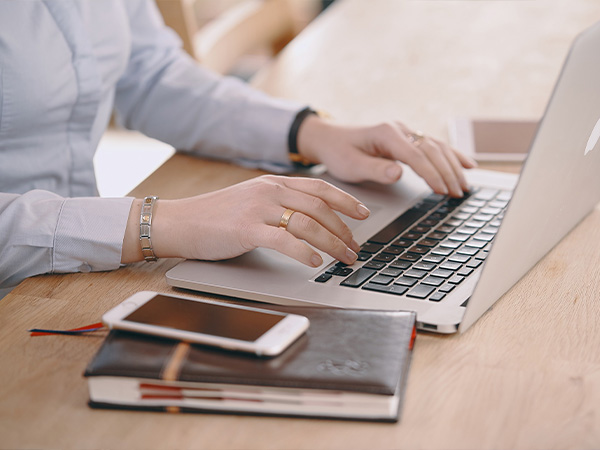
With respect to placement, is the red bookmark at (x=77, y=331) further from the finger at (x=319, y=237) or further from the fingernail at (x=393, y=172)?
the fingernail at (x=393, y=172)

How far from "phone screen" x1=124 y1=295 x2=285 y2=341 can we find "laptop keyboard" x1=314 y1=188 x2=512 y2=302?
0.14 meters

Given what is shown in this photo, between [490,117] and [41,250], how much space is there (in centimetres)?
78

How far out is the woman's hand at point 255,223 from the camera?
2.38ft

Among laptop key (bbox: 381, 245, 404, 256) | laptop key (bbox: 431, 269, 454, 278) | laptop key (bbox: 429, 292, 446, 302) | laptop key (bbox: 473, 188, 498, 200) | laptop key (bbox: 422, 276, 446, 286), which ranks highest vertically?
laptop key (bbox: 429, 292, 446, 302)

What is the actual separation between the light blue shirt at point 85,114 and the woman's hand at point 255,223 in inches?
1.8

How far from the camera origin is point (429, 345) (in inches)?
24.5

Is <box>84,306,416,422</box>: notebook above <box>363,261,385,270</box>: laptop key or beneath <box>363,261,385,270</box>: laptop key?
above

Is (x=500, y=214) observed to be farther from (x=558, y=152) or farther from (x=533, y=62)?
(x=533, y=62)

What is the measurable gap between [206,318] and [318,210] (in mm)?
205

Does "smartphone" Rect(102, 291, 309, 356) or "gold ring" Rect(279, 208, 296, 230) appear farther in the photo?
"gold ring" Rect(279, 208, 296, 230)

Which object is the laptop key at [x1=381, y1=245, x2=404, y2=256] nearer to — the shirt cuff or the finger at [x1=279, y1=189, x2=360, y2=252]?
the finger at [x1=279, y1=189, x2=360, y2=252]

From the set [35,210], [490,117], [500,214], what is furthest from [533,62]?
[35,210]

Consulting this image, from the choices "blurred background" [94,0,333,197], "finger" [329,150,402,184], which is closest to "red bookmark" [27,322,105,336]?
"finger" [329,150,402,184]

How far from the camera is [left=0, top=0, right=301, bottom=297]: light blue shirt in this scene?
76 cm
